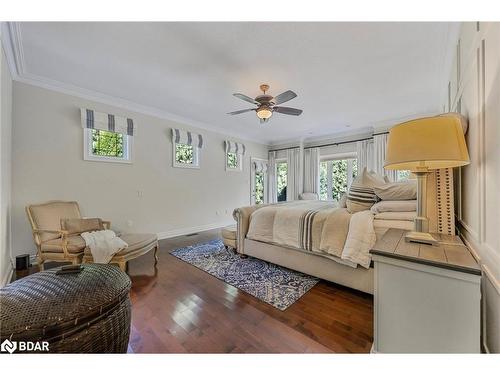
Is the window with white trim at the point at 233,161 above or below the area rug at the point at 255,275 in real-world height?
above

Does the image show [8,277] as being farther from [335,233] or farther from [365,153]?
[365,153]

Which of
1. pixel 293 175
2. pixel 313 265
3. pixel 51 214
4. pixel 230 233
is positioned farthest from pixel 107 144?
pixel 293 175

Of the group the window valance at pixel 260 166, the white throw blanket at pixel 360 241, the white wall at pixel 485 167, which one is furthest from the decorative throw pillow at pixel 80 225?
the window valance at pixel 260 166

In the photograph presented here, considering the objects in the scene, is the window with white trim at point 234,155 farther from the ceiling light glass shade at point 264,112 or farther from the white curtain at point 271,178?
the ceiling light glass shade at point 264,112

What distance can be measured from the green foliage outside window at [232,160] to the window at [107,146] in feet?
8.32

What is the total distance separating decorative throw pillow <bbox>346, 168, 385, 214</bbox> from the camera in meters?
2.19

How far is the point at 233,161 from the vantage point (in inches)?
236

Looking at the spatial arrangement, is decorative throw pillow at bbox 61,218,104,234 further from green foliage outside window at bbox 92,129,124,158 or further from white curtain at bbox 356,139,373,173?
white curtain at bbox 356,139,373,173

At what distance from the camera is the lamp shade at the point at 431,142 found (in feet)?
3.66

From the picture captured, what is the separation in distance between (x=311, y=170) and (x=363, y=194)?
418 centimetres

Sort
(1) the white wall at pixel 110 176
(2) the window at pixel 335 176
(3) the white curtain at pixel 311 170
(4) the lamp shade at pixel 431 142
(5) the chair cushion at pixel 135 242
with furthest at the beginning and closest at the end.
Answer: (3) the white curtain at pixel 311 170 < (2) the window at pixel 335 176 < (1) the white wall at pixel 110 176 < (5) the chair cushion at pixel 135 242 < (4) the lamp shade at pixel 431 142

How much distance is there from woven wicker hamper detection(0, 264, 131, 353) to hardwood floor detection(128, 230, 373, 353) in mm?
451
